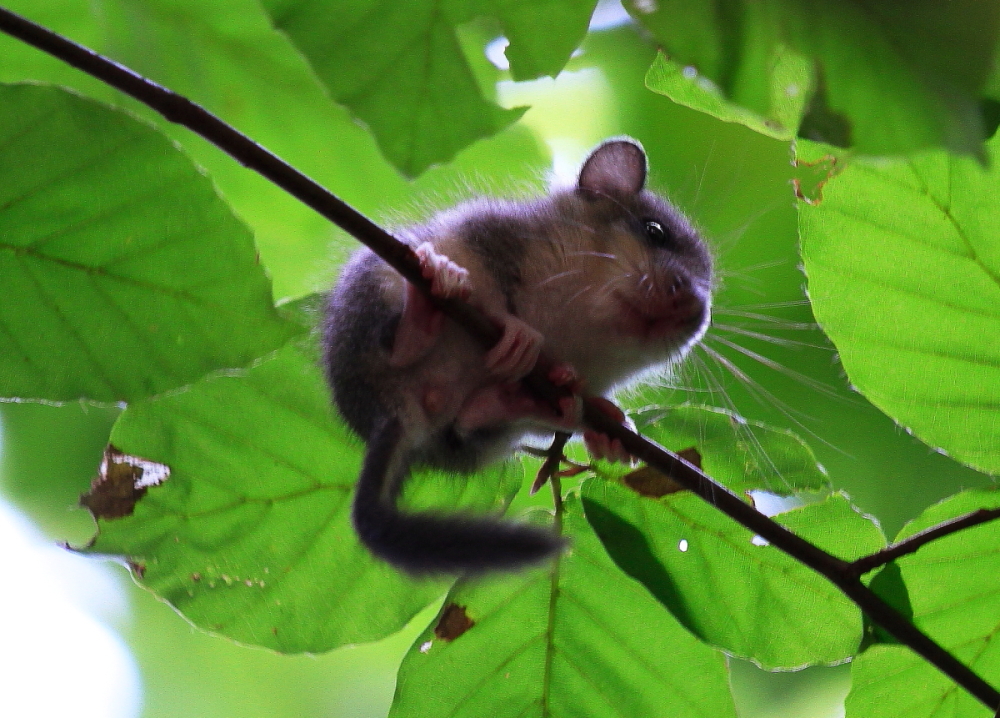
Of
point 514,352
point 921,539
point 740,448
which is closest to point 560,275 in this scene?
point 514,352

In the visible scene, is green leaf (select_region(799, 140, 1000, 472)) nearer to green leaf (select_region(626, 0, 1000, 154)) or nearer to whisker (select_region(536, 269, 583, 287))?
green leaf (select_region(626, 0, 1000, 154))

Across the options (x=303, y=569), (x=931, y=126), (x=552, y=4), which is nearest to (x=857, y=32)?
(x=931, y=126)

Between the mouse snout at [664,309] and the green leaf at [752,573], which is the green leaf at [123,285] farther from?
the mouse snout at [664,309]

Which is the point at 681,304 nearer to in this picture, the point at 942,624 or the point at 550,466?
the point at 550,466

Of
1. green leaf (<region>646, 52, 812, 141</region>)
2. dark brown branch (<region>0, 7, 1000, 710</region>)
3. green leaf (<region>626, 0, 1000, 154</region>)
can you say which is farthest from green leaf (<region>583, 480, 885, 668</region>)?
green leaf (<region>626, 0, 1000, 154</region>)

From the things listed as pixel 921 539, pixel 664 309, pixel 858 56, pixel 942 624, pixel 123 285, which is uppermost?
pixel 858 56

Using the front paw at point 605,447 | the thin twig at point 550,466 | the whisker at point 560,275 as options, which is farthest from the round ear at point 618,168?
the thin twig at point 550,466
